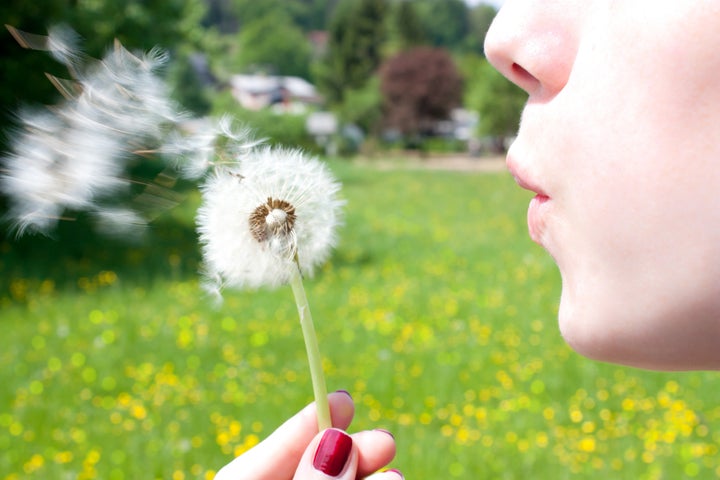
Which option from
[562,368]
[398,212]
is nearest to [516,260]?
[562,368]

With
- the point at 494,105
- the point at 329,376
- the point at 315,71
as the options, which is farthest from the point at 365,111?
the point at 329,376

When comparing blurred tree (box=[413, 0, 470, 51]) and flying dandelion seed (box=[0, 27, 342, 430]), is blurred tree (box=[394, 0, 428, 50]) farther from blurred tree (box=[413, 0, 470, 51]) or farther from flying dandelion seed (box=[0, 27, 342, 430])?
flying dandelion seed (box=[0, 27, 342, 430])

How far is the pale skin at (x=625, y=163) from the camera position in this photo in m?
0.59

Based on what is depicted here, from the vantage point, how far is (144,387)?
4.29 meters

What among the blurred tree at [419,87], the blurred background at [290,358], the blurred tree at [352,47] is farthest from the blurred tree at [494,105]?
the blurred background at [290,358]

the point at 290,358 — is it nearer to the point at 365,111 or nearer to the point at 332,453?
the point at 332,453

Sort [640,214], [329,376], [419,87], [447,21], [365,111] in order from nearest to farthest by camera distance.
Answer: [640,214]
[329,376]
[419,87]
[365,111]
[447,21]

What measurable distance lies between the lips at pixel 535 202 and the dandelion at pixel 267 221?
20 cm

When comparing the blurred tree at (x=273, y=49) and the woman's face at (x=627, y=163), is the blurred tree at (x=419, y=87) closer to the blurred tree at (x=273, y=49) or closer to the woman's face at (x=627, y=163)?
the blurred tree at (x=273, y=49)

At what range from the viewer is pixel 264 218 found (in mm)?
773

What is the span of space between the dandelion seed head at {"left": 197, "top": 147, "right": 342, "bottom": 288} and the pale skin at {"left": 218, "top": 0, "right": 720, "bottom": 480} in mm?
211

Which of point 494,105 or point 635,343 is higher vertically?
point 635,343

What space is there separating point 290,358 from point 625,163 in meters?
4.20

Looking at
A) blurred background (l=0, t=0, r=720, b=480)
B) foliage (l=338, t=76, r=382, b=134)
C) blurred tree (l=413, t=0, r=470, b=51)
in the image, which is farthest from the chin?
blurred tree (l=413, t=0, r=470, b=51)
